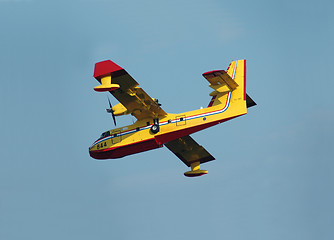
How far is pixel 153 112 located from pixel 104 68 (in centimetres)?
554

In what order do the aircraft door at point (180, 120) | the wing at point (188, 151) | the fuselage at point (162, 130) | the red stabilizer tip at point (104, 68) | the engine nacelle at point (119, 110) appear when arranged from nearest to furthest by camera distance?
the red stabilizer tip at point (104, 68) < the fuselage at point (162, 130) < the aircraft door at point (180, 120) < the engine nacelle at point (119, 110) < the wing at point (188, 151)

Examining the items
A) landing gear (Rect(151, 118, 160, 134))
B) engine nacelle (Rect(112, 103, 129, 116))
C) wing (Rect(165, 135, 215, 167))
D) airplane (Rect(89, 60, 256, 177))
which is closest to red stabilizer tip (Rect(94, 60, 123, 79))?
airplane (Rect(89, 60, 256, 177))

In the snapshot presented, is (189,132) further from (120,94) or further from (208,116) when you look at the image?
(120,94)

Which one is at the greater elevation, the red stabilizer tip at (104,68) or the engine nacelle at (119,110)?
the red stabilizer tip at (104,68)

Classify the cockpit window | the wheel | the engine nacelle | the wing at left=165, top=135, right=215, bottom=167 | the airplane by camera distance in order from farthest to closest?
the wing at left=165, top=135, right=215, bottom=167 < the cockpit window < the engine nacelle < the wheel < the airplane

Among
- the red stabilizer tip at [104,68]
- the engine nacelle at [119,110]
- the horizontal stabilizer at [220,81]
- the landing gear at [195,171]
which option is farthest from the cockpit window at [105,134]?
the horizontal stabilizer at [220,81]

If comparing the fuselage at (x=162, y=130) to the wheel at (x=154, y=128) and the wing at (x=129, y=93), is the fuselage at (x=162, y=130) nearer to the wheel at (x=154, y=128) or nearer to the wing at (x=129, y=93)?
the wheel at (x=154, y=128)

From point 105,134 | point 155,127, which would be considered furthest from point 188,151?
point 105,134

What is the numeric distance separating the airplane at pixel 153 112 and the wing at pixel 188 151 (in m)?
3.37

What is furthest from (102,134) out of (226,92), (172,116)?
(226,92)

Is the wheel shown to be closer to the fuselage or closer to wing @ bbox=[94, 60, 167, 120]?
the fuselage

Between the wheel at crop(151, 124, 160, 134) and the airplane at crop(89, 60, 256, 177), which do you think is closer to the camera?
the airplane at crop(89, 60, 256, 177)

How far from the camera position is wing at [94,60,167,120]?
48406 millimetres

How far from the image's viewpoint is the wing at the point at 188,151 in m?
56.4
